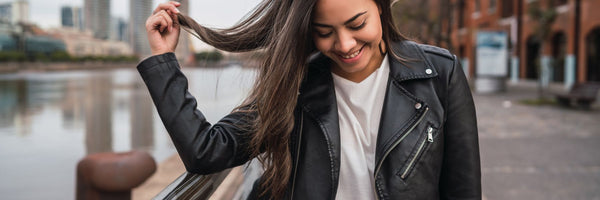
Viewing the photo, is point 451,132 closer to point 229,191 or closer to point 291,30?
point 291,30

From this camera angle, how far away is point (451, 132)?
144cm

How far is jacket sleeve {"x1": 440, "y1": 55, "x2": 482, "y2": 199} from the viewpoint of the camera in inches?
56.6

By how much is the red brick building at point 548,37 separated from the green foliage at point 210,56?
15326 mm

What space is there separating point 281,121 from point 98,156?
4.77 ft

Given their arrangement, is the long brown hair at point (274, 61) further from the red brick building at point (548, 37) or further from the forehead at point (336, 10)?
the red brick building at point (548, 37)

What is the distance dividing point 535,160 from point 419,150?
5.41m

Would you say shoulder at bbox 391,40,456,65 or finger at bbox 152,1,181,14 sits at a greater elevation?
finger at bbox 152,1,181,14

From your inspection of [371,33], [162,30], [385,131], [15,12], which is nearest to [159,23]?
[162,30]

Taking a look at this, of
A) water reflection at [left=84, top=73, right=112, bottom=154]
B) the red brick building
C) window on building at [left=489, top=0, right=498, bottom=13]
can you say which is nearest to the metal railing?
water reflection at [left=84, top=73, right=112, bottom=154]

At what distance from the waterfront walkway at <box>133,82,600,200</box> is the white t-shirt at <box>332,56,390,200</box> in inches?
48.1

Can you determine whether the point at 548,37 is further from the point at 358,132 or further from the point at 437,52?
the point at 358,132

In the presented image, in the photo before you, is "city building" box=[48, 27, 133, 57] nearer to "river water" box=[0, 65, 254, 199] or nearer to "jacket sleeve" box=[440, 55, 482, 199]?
"river water" box=[0, 65, 254, 199]

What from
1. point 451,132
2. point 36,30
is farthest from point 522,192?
point 36,30

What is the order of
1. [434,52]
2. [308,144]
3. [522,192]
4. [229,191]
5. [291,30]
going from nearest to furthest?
1. [291,30]
2. [308,144]
3. [434,52]
4. [229,191]
5. [522,192]
